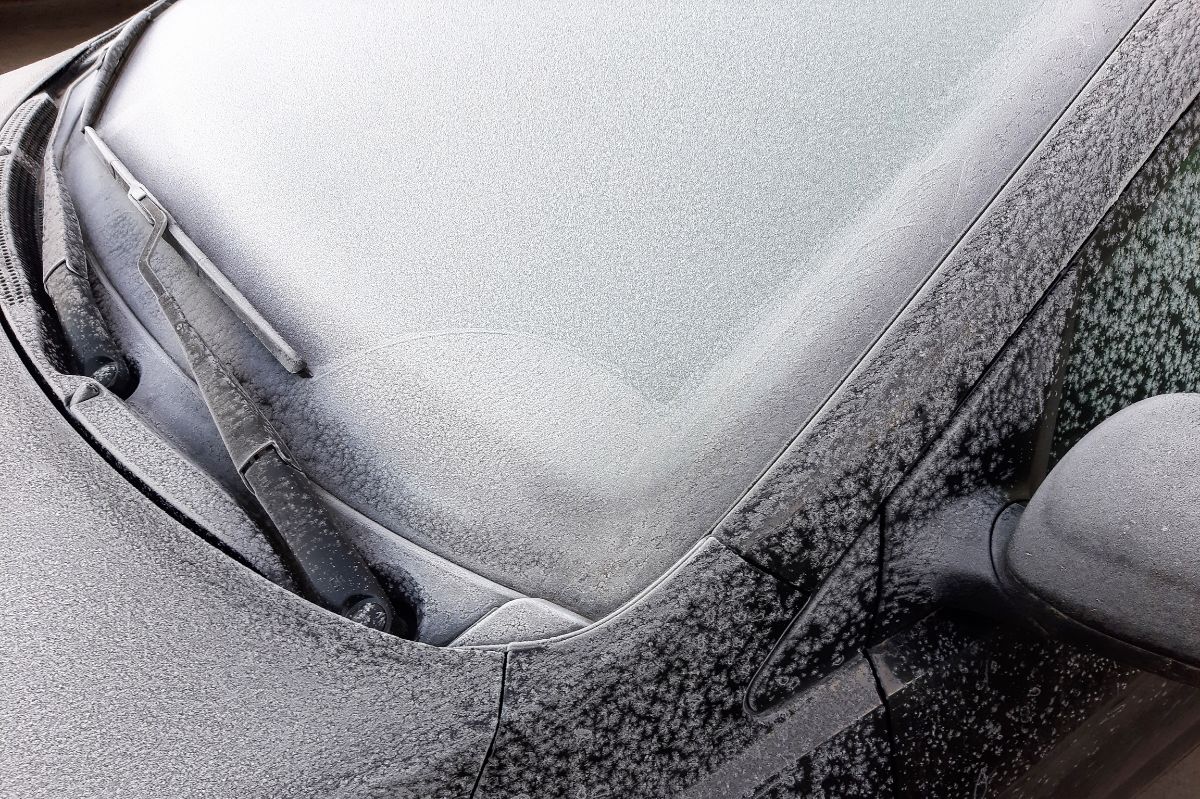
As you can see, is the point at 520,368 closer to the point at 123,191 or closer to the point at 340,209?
the point at 340,209

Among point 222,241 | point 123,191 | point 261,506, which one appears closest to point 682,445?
point 261,506

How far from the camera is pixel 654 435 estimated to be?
3.28 feet

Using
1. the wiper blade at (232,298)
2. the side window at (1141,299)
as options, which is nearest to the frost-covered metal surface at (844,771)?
the side window at (1141,299)

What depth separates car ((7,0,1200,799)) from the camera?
0.87 m

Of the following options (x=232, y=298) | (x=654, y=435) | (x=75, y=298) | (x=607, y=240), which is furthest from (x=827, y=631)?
(x=75, y=298)

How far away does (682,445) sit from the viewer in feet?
3.25

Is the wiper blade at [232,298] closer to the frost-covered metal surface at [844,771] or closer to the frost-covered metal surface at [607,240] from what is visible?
the frost-covered metal surface at [607,240]

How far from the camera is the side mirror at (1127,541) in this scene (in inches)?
32.8

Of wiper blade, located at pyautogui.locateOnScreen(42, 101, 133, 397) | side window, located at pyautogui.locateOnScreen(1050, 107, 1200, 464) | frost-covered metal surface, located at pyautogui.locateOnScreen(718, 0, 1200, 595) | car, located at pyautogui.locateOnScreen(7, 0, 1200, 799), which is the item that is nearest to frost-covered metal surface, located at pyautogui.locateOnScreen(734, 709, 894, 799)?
car, located at pyautogui.locateOnScreen(7, 0, 1200, 799)

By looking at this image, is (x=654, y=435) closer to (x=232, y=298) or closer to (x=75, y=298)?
(x=232, y=298)

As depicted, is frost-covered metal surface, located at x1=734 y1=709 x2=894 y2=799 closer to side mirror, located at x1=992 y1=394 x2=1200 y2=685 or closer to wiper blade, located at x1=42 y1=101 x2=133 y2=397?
side mirror, located at x1=992 y1=394 x2=1200 y2=685

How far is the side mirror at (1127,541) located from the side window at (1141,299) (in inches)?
5.6

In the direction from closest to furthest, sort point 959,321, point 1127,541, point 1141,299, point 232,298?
point 1127,541, point 959,321, point 1141,299, point 232,298

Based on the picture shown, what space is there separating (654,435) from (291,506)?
0.39 m
